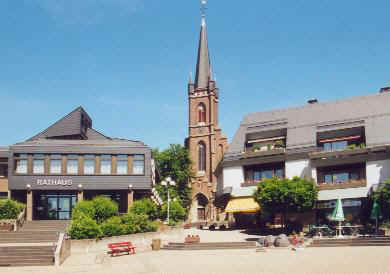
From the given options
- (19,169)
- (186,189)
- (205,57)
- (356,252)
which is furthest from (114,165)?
(205,57)

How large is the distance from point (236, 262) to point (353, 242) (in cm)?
979

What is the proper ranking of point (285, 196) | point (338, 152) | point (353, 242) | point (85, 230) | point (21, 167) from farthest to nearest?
point (338, 152)
point (21, 167)
point (285, 196)
point (85, 230)
point (353, 242)

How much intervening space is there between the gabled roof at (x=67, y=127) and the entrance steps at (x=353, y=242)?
25393 millimetres

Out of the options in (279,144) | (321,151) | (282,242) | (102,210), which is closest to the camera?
(282,242)

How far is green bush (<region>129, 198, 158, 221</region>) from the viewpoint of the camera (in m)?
41.9

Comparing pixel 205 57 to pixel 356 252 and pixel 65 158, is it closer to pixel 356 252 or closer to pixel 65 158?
pixel 65 158

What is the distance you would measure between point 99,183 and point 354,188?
20.9 m

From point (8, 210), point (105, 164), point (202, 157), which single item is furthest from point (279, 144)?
point (202, 157)

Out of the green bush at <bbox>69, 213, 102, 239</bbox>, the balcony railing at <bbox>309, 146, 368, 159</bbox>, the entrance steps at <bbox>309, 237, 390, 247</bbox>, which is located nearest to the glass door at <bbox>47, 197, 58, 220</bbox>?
the green bush at <bbox>69, 213, 102, 239</bbox>

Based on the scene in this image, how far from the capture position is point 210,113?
88.2 m

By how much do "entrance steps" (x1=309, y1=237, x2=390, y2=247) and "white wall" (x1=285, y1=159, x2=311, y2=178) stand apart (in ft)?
50.9

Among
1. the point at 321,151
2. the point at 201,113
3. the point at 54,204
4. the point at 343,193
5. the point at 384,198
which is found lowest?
the point at 54,204

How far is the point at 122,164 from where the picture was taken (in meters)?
46.0

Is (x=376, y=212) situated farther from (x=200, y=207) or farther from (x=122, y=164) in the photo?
(x=200, y=207)
